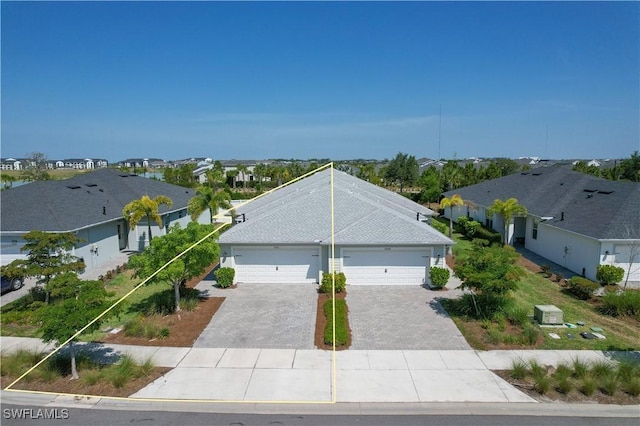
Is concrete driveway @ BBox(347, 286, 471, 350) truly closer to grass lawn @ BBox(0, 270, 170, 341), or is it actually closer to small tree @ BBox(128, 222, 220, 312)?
small tree @ BBox(128, 222, 220, 312)

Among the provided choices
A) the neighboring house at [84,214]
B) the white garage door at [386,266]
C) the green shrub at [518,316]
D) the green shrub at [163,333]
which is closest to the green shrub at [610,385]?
the green shrub at [518,316]

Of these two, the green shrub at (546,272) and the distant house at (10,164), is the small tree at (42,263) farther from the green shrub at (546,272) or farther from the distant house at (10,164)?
the distant house at (10,164)

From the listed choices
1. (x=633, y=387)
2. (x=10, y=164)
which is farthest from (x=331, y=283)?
(x=10, y=164)

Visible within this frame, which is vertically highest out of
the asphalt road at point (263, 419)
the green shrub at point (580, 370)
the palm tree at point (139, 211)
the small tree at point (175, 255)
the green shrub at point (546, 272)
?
the palm tree at point (139, 211)

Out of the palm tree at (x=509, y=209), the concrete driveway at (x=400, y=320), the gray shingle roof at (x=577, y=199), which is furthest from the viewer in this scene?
the palm tree at (x=509, y=209)

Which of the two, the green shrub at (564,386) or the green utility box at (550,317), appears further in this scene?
the green utility box at (550,317)

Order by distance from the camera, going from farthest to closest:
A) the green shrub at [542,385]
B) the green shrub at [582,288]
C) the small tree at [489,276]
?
1. the green shrub at [582,288]
2. the small tree at [489,276]
3. the green shrub at [542,385]

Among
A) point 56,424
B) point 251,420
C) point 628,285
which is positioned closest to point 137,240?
point 56,424
